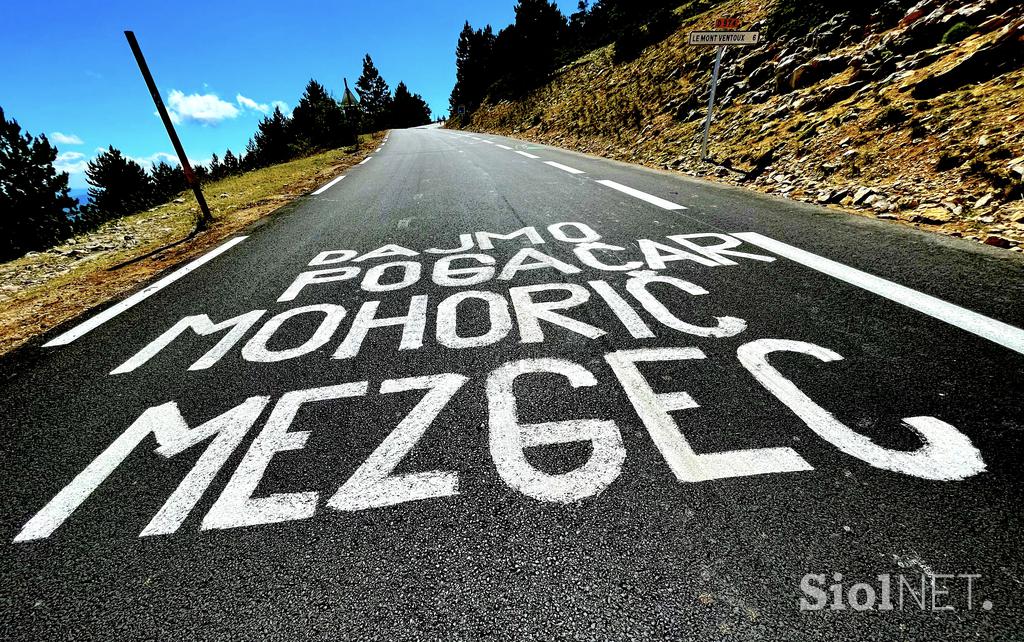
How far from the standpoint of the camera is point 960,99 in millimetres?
5438

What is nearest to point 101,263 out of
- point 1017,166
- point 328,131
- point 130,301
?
point 130,301

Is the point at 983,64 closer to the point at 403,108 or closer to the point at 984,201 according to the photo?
the point at 984,201

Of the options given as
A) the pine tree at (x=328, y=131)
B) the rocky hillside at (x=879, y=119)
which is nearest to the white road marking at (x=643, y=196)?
the rocky hillside at (x=879, y=119)

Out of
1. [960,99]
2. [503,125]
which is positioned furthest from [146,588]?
[503,125]

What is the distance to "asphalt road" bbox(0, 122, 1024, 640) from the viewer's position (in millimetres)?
1156

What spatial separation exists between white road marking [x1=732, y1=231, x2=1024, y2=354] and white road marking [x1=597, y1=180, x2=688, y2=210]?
1789mm

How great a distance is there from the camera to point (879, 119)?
5.99 m

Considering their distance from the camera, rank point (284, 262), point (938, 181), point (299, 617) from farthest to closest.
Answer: point (938, 181) < point (284, 262) < point (299, 617)

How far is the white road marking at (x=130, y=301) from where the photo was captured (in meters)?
2.98

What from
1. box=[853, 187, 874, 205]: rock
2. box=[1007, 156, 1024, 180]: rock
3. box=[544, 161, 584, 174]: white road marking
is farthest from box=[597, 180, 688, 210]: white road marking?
box=[1007, 156, 1024, 180]: rock

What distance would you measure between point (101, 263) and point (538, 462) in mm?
6407

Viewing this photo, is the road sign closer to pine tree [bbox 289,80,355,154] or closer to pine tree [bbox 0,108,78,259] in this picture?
pine tree [bbox 289,80,355,154]

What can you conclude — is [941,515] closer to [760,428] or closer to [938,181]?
[760,428]

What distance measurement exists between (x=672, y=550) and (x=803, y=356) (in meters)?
1.40
